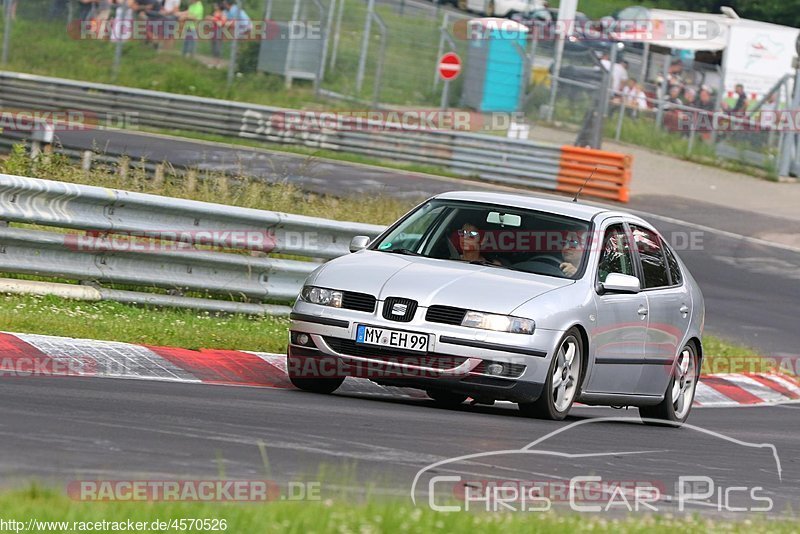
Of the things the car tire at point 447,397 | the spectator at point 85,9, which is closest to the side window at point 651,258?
the car tire at point 447,397

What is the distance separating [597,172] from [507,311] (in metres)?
19.5

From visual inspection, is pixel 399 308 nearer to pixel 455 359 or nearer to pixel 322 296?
pixel 455 359

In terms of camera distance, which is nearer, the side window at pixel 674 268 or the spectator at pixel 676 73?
the side window at pixel 674 268

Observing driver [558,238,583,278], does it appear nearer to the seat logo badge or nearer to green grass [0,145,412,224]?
the seat logo badge

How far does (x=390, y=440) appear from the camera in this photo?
7.66 metres

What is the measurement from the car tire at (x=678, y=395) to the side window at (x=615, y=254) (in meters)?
0.97

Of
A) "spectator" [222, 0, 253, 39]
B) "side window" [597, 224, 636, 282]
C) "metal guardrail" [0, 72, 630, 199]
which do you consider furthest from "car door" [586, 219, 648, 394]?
"spectator" [222, 0, 253, 39]

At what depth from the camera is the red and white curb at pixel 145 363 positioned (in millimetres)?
9250

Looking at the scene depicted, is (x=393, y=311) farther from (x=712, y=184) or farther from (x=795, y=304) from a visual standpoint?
(x=712, y=184)

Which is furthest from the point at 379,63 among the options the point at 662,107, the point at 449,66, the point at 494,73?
the point at 662,107

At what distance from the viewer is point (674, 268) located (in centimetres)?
1169

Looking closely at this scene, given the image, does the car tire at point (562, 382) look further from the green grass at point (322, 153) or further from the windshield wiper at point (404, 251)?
the green grass at point (322, 153)

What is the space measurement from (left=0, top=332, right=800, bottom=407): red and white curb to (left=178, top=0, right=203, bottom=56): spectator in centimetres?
2462

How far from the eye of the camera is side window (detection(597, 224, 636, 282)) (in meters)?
10.5
